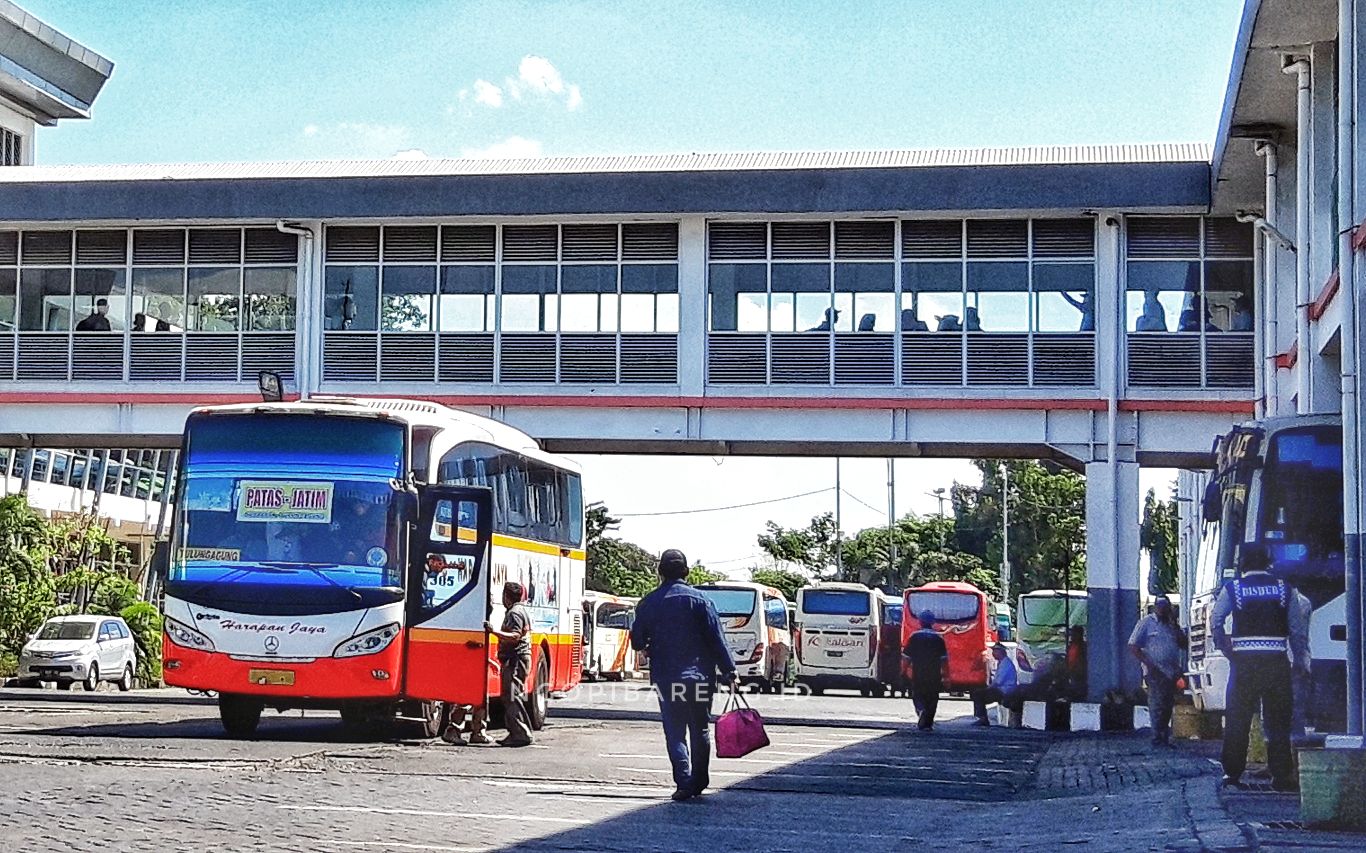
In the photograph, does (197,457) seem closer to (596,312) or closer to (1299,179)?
(1299,179)

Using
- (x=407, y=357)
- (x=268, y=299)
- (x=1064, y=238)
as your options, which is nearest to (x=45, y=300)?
(x=268, y=299)

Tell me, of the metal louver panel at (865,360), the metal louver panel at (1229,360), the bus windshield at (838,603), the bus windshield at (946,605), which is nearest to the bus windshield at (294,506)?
the metal louver panel at (865,360)

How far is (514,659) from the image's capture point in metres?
20.1

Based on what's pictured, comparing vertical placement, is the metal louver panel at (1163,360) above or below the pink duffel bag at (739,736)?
above

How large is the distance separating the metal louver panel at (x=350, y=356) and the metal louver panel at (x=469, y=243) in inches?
75.5

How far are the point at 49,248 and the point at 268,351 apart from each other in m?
4.64

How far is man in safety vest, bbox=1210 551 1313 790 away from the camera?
13.9 metres

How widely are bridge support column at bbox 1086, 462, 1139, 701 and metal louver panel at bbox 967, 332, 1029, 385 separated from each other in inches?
73.7

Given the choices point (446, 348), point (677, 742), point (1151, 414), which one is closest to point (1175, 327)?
point (1151, 414)

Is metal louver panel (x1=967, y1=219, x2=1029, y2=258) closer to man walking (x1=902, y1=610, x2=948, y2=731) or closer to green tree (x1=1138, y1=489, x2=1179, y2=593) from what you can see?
man walking (x1=902, y1=610, x2=948, y2=731)

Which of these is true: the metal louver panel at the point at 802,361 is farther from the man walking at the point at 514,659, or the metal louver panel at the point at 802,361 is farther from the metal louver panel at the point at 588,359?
the man walking at the point at 514,659

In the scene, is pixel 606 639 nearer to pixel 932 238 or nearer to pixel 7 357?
pixel 7 357

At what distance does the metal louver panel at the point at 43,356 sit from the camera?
116ft

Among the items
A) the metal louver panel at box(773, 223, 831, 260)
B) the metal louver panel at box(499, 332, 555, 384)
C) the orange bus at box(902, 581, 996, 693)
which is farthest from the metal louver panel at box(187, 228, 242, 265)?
the orange bus at box(902, 581, 996, 693)
